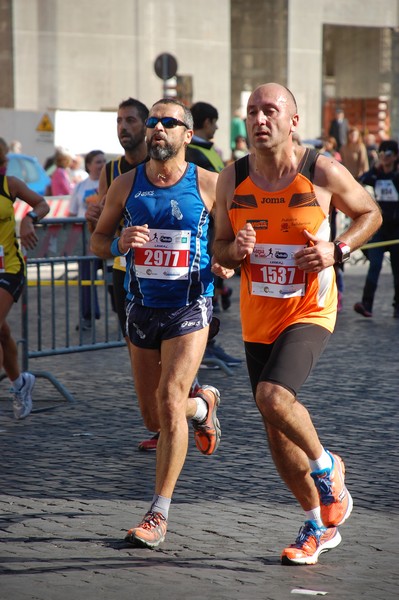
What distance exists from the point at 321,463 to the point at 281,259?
84 cm

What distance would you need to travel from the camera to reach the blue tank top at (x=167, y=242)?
628 centimetres

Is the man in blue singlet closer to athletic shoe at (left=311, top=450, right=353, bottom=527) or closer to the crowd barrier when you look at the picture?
athletic shoe at (left=311, top=450, right=353, bottom=527)

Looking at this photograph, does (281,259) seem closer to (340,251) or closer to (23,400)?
(340,251)

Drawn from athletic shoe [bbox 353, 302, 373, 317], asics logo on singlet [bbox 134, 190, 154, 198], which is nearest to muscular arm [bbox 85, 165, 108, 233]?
asics logo on singlet [bbox 134, 190, 154, 198]

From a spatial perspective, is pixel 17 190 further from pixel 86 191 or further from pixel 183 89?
pixel 183 89

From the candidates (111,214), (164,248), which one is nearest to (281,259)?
(164,248)

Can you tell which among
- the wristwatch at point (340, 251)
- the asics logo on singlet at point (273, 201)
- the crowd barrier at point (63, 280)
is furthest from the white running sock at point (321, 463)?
the crowd barrier at point (63, 280)

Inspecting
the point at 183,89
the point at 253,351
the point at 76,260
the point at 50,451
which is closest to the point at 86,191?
the point at 76,260

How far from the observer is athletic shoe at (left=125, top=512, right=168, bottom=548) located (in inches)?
217

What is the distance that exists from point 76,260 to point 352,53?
37.9 metres

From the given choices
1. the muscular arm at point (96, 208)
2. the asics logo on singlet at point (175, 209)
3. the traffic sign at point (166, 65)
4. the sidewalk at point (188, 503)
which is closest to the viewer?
the sidewalk at point (188, 503)

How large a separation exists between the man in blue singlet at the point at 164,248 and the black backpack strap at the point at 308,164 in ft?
2.91

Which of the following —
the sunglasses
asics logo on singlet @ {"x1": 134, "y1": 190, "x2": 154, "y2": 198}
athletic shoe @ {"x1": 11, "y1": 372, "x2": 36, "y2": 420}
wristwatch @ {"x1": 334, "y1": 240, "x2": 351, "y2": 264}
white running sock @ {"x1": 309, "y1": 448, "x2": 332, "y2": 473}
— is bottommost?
athletic shoe @ {"x1": 11, "y1": 372, "x2": 36, "y2": 420}

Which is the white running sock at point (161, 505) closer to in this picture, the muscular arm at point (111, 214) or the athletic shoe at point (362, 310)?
the muscular arm at point (111, 214)
